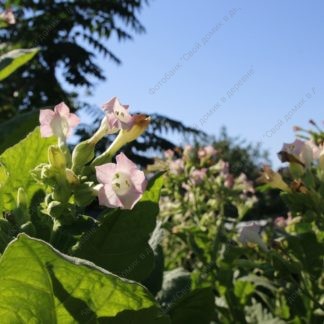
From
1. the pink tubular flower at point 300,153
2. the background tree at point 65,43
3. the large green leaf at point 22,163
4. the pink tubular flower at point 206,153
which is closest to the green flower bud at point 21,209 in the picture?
the large green leaf at point 22,163

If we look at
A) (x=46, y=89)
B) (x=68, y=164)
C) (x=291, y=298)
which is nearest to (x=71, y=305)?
(x=68, y=164)

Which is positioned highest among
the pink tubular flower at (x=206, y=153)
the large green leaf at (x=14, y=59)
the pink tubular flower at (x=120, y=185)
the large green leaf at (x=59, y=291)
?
the large green leaf at (x=14, y=59)

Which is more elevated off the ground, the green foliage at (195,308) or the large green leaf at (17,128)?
the large green leaf at (17,128)

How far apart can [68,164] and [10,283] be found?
0.27m

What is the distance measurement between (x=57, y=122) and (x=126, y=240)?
21 centimetres

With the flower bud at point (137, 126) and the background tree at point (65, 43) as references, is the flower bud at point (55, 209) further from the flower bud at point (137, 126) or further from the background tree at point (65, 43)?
the background tree at point (65, 43)

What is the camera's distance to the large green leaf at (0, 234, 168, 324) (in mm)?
573

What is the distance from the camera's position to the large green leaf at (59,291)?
57 centimetres

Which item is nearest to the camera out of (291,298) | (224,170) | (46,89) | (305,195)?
(305,195)

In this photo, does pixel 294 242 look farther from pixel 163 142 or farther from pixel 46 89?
pixel 163 142

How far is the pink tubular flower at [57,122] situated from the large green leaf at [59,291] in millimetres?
285

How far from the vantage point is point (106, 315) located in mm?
668

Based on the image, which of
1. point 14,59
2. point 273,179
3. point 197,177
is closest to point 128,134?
point 14,59

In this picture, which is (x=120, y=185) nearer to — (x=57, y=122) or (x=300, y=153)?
(x=57, y=122)
